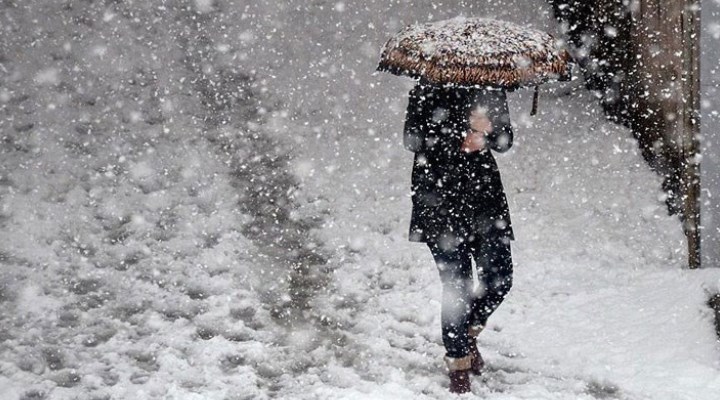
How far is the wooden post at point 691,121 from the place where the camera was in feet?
19.4

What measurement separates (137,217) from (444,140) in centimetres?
387

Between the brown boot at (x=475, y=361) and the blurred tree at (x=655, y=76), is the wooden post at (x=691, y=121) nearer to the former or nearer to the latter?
the blurred tree at (x=655, y=76)

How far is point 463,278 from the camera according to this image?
4.37 m

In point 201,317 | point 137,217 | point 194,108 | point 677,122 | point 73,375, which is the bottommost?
point 73,375

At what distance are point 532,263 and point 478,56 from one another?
279 cm

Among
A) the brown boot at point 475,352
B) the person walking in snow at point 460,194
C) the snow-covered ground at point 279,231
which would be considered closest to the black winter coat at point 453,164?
the person walking in snow at point 460,194

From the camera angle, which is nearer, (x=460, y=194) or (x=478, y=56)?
(x=478, y=56)

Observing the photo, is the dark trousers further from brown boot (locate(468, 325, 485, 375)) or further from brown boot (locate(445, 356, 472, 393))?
brown boot (locate(468, 325, 485, 375))

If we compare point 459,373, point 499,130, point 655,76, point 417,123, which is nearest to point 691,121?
point 655,76

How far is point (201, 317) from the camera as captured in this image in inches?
219

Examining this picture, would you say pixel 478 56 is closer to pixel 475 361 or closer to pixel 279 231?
pixel 475 361

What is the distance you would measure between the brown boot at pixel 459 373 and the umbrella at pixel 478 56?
1.55 metres

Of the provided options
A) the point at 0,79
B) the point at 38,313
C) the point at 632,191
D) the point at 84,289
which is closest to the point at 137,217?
the point at 84,289

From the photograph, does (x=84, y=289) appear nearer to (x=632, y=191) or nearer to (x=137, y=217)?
(x=137, y=217)
